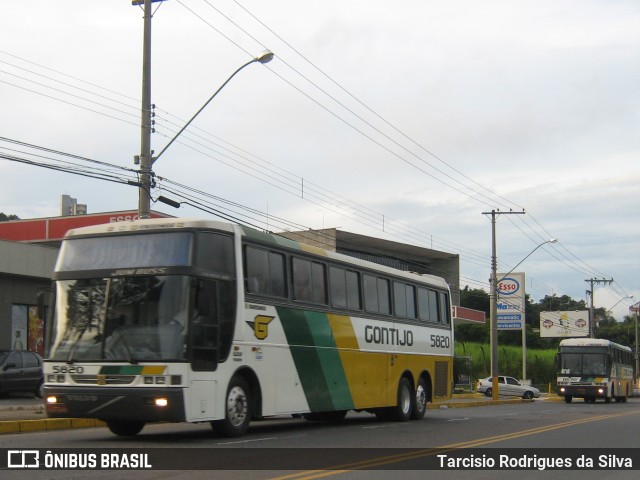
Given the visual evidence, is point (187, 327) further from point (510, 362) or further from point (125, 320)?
point (510, 362)

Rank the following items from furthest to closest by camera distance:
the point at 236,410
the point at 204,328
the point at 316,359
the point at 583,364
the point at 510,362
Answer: the point at 510,362, the point at 583,364, the point at 316,359, the point at 236,410, the point at 204,328

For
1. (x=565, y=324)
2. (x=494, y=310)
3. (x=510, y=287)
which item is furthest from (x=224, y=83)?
(x=565, y=324)

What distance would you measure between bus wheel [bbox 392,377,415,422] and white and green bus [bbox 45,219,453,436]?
359cm

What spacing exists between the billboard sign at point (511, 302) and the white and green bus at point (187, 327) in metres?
46.8

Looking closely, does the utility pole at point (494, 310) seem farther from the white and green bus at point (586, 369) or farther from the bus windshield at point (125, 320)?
the bus windshield at point (125, 320)

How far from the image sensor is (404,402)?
21438 mm

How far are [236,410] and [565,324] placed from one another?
75.0m

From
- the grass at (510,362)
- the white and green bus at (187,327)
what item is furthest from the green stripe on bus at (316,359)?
the grass at (510,362)

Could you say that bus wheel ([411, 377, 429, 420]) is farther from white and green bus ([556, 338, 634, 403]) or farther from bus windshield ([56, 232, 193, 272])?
white and green bus ([556, 338, 634, 403])

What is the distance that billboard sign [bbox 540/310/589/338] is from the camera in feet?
277

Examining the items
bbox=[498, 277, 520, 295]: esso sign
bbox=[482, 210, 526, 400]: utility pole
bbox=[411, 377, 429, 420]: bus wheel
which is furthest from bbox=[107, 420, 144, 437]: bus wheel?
bbox=[498, 277, 520, 295]: esso sign

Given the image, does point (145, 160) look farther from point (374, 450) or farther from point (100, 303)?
point (374, 450)

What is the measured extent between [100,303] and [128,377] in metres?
1.26

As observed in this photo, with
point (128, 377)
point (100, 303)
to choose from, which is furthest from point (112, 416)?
point (100, 303)
